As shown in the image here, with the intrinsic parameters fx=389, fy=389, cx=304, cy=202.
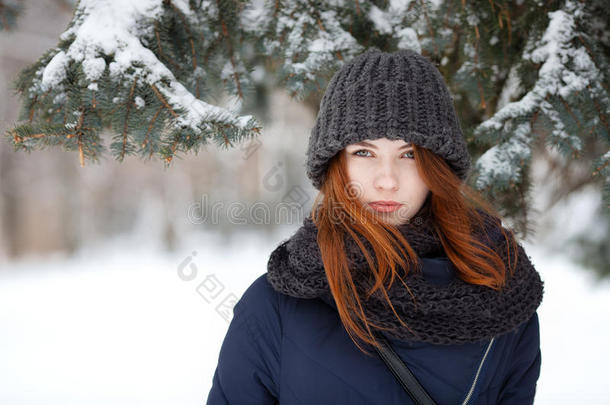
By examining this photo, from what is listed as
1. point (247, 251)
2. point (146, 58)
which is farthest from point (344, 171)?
point (247, 251)

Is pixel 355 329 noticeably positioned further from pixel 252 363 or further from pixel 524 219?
pixel 524 219

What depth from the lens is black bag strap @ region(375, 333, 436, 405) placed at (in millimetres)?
1111

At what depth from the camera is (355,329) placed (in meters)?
1.13

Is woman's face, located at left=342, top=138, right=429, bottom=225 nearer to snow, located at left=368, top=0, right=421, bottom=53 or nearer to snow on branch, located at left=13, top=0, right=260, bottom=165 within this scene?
snow on branch, located at left=13, top=0, right=260, bottom=165

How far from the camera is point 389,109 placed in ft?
3.97

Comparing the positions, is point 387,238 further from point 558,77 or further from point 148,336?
point 148,336

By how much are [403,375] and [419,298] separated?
0.22 metres

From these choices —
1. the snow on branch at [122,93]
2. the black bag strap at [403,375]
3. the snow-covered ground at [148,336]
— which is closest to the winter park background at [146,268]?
the snow-covered ground at [148,336]

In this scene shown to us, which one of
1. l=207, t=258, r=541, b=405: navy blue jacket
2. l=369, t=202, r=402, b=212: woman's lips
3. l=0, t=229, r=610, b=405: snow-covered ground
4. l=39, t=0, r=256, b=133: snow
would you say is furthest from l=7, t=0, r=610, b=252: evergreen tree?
l=0, t=229, r=610, b=405: snow-covered ground

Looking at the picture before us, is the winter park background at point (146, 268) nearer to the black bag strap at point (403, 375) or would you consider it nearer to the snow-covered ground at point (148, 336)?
the snow-covered ground at point (148, 336)

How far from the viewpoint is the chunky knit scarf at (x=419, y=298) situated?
1.14 metres

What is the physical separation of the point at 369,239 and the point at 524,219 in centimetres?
112

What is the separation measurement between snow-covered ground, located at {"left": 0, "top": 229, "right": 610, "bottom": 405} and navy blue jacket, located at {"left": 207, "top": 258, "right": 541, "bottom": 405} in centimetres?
41

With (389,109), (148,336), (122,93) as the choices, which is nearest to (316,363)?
(389,109)
